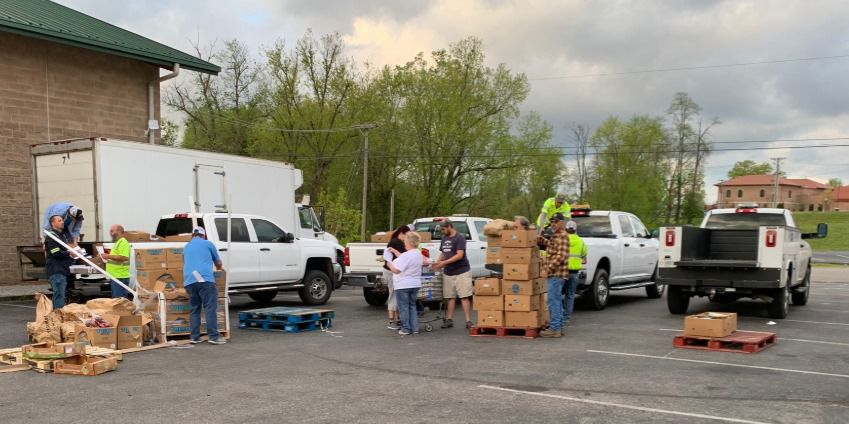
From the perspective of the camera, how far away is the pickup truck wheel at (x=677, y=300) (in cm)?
1290

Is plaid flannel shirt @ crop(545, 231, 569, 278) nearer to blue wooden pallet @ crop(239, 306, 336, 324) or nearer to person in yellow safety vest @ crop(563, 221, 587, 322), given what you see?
person in yellow safety vest @ crop(563, 221, 587, 322)

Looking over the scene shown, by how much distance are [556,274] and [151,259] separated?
6.05m

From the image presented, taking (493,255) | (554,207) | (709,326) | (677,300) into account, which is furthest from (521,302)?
(677,300)

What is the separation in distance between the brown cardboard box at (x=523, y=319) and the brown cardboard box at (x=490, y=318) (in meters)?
0.08

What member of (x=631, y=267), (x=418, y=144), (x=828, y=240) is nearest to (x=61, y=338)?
(x=631, y=267)

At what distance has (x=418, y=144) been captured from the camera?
46.4 meters

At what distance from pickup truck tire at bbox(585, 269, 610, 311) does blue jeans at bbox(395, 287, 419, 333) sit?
4418mm

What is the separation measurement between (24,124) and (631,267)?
1570 cm

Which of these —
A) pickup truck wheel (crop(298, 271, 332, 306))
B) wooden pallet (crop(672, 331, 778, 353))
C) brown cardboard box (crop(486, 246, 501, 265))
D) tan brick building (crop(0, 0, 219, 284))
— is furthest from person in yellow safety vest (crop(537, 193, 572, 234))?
tan brick building (crop(0, 0, 219, 284))

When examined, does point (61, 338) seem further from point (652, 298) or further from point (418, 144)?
point (418, 144)

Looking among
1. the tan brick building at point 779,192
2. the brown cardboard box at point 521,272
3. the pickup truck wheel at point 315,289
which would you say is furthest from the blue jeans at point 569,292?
the tan brick building at point 779,192

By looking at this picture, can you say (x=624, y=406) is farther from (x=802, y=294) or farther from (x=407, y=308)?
(x=802, y=294)

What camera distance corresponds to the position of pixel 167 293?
1009 cm

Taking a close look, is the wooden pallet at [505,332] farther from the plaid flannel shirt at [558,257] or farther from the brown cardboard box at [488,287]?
the plaid flannel shirt at [558,257]
